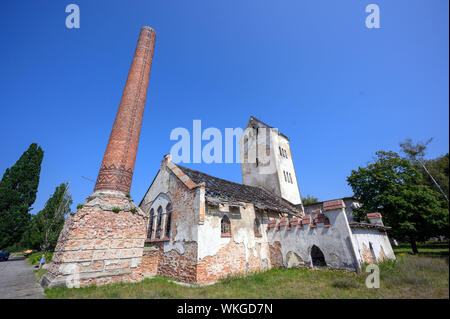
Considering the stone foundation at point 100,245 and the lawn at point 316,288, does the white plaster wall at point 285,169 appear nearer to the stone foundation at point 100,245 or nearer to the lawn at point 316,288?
the lawn at point 316,288

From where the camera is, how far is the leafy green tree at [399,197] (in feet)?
44.4

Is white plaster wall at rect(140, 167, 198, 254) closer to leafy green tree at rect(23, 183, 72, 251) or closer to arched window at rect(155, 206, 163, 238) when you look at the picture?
arched window at rect(155, 206, 163, 238)

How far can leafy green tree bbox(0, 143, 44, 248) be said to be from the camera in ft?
77.9

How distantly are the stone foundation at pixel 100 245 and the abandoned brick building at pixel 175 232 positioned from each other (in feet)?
0.12

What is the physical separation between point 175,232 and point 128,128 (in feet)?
23.3

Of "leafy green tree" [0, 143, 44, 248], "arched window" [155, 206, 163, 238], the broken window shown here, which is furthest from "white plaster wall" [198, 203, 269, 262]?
"leafy green tree" [0, 143, 44, 248]

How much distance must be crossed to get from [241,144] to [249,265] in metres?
17.8

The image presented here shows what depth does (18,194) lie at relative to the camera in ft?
83.1

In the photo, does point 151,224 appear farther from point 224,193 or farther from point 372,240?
point 372,240

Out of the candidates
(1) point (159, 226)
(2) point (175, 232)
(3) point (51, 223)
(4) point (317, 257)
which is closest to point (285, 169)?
(4) point (317, 257)

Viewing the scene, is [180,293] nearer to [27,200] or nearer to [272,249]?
[272,249]

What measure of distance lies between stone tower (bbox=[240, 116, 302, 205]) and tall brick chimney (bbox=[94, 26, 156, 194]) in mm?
14979

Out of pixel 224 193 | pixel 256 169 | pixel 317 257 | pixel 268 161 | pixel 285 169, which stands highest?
pixel 268 161
